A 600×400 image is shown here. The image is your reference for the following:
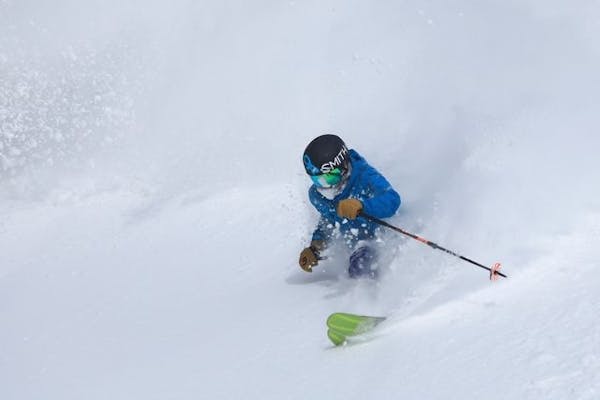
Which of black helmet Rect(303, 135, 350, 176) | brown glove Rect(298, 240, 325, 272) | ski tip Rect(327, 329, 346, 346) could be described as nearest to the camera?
ski tip Rect(327, 329, 346, 346)

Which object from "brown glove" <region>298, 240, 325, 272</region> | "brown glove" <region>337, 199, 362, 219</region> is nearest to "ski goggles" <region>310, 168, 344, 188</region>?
"brown glove" <region>337, 199, 362, 219</region>

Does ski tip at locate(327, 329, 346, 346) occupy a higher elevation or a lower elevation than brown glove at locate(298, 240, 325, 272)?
lower

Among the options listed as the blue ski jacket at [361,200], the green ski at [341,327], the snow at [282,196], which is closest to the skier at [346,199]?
the blue ski jacket at [361,200]

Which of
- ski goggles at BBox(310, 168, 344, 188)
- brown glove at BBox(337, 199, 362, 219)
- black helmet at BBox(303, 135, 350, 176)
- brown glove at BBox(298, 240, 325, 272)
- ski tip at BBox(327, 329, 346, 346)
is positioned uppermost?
black helmet at BBox(303, 135, 350, 176)

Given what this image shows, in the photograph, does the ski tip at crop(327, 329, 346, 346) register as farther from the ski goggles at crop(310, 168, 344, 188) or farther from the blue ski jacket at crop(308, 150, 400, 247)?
the ski goggles at crop(310, 168, 344, 188)

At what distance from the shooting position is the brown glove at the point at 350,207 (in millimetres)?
4457

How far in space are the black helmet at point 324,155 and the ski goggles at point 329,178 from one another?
0.03 metres

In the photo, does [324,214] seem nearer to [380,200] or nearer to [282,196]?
[380,200]

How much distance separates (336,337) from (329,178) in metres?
1.27

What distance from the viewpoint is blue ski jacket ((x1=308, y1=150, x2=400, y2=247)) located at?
4.62 meters

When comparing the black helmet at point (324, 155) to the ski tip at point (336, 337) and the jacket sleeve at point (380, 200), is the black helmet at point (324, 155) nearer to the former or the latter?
the jacket sleeve at point (380, 200)

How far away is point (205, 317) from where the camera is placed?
5000 millimetres

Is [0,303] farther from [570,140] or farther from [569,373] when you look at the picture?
[569,373]

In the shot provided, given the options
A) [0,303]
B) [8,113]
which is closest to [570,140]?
[0,303]
